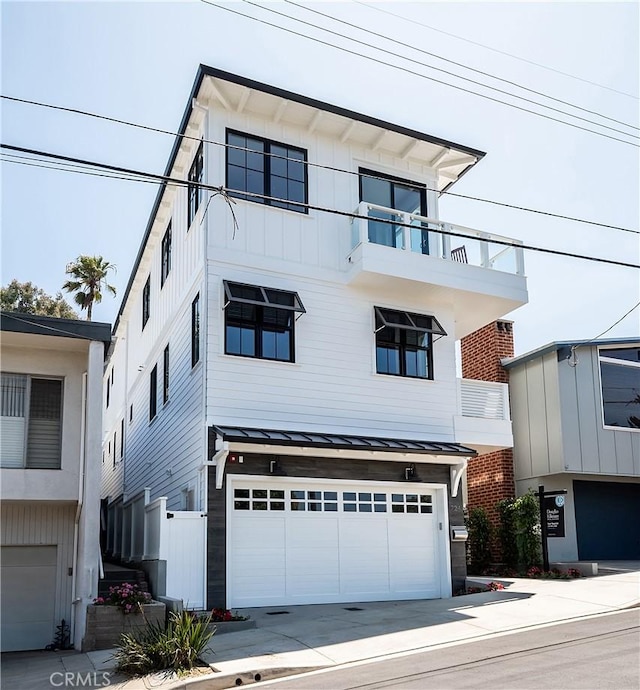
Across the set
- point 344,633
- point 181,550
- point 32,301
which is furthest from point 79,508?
point 32,301

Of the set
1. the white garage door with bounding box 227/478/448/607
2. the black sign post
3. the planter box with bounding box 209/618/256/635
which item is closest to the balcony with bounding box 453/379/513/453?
the white garage door with bounding box 227/478/448/607

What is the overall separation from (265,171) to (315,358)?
4.10 meters

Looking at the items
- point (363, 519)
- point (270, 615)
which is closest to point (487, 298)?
point (363, 519)

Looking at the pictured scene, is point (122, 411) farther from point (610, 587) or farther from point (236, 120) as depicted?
point (610, 587)

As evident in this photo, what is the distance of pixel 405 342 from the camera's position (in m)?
17.8

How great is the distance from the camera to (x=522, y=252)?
61.2 feet

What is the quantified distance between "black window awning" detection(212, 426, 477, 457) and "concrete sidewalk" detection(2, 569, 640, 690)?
9.65 feet

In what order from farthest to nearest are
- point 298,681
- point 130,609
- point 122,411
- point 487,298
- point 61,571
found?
point 122,411, point 487,298, point 61,571, point 130,609, point 298,681

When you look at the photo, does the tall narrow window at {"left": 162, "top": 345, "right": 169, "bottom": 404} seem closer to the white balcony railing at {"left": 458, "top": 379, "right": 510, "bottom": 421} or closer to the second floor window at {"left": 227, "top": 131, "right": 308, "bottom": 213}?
the second floor window at {"left": 227, "top": 131, "right": 308, "bottom": 213}

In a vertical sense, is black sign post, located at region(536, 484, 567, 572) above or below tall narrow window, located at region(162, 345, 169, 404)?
below

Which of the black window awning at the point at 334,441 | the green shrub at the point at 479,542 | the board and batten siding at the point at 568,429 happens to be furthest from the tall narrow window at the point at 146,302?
the board and batten siding at the point at 568,429

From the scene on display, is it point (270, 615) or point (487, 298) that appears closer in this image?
point (270, 615)

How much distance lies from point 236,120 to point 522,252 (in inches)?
284

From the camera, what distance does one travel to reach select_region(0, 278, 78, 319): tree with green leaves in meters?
43.1
